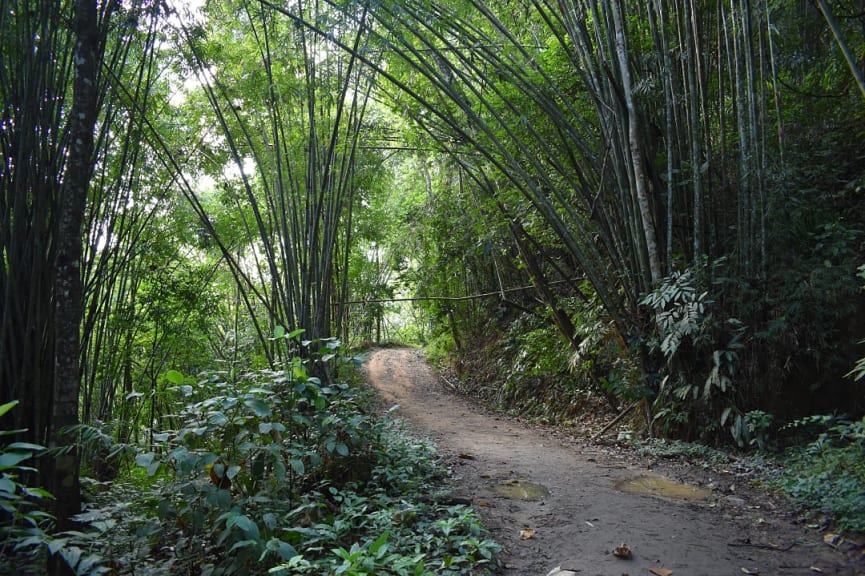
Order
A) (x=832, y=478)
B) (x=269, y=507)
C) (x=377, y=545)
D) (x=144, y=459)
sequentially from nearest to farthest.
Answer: (x=377, y=545) → (x=144, y=459) → (x=269, y=507) → (x=832, y=478)

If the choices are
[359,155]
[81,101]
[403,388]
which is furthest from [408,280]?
[81,101]

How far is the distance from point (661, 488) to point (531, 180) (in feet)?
8.76

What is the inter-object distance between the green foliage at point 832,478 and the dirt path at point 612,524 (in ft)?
0.51

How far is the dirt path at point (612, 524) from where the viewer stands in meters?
2.26

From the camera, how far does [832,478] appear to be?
2908 millimetres

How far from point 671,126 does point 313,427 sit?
12.2 ft

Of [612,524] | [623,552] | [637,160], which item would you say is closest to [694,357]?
[637,160]

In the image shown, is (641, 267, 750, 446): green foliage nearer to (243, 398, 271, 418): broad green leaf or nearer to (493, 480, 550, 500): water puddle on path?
(493, 480, 550, 500): water puddle on path

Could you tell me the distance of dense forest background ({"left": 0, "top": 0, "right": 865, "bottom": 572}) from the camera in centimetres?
280

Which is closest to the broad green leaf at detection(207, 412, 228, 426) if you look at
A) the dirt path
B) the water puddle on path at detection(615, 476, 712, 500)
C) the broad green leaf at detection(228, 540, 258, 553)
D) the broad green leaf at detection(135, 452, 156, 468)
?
the broad green leaf at detection(135, 452, 156, 468)

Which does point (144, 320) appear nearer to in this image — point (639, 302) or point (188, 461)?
point (188, 461)

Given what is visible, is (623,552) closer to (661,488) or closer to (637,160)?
(661,488)

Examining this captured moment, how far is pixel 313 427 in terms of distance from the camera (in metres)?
3.10

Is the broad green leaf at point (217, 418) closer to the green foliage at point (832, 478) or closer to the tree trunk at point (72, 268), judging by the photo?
the tree trunk at point (72, 268)
